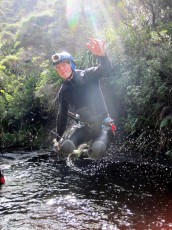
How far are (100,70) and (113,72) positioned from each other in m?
5.72

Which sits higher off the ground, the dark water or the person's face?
the person's face

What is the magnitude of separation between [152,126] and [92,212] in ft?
14.0

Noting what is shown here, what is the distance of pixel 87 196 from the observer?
25.4 ft

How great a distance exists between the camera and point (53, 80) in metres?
13.2

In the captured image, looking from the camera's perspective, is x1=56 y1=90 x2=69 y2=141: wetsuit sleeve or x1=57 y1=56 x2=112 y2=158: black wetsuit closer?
x1=57 y1=56 x2=112 y2=158: black wetsuit

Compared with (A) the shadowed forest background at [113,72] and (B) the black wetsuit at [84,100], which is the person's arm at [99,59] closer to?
(B) the black wetsuit at [84,100]

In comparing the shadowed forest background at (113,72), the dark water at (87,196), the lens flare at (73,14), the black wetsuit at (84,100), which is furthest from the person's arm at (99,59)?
the lens flare at (73,14)

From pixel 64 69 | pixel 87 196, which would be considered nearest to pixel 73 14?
pixel 64 69

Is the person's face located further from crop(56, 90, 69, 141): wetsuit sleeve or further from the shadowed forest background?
the shadowed forest background

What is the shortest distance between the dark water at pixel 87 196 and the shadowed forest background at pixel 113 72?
4.78 ft

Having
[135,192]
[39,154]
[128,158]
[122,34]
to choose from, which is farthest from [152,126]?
[39,154]

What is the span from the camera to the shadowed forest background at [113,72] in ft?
31.2

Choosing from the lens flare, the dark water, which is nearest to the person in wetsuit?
the dark water

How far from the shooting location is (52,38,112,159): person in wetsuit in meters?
6.07
